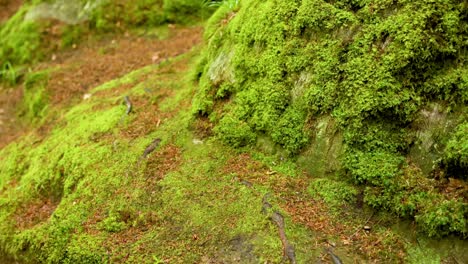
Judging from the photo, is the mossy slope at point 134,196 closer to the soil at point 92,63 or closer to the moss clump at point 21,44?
Answer: the soil at point 92,63

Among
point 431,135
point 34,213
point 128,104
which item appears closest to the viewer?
point 431,135

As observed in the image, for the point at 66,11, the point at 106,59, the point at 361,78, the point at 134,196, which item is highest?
the point at 361,78

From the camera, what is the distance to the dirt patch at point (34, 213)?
5914mm

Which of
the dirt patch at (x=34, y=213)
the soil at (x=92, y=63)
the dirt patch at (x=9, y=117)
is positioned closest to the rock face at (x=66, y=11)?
the soil at (x=92, y=63)

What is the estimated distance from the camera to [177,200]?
5.06 m

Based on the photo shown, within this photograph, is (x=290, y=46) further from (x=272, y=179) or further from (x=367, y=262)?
(x=367, y=262)

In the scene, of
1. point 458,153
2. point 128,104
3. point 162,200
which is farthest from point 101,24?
point 458,153

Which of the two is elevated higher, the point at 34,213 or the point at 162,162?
the point at 162,162

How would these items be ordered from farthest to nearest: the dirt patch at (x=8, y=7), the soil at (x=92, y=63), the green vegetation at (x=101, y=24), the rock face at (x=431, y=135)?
1. the dirt patch at (x=8, y=7)
2. the green vegetation at (x=101, y=24)
3. the soil at (x=92, y=63)
4. the rock face at (x=431, y=135)

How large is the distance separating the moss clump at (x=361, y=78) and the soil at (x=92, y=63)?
4658 millimetres

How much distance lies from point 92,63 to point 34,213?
5321 millimetres

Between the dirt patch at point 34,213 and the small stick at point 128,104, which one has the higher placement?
the small stick at point 128,104

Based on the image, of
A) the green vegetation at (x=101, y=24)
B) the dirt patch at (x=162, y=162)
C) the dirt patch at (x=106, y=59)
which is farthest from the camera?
the green vegetation at (x=101, y=24)

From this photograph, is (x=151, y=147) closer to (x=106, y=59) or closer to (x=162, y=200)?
(x=162, y=200)
